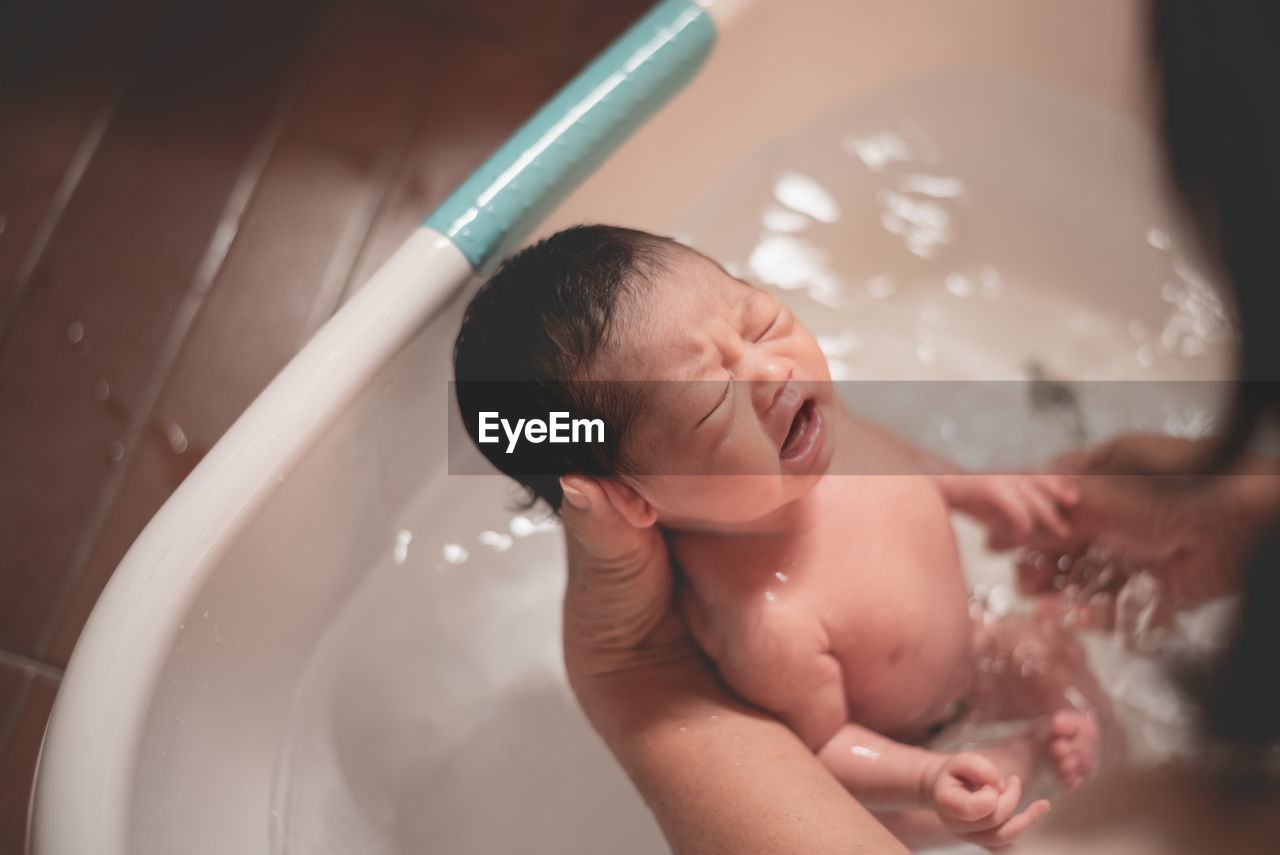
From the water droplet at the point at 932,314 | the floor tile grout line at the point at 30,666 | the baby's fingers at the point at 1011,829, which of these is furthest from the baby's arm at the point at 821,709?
the floor tile grout line at the point at 30,666

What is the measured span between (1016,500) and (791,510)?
258mm

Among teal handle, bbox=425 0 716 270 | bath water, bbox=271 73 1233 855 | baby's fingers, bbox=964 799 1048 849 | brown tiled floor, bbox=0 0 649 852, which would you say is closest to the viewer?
baby's fingers, bbox=964 799 1048 849

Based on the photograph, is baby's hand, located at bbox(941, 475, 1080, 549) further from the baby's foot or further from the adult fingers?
the baby's foot

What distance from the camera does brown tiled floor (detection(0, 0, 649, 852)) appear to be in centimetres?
124

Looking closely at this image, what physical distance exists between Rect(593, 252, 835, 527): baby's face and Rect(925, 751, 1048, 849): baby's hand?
239 mm

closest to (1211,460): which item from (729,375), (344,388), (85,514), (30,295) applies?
(729,375)

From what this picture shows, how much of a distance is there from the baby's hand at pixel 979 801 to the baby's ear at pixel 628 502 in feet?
0.97

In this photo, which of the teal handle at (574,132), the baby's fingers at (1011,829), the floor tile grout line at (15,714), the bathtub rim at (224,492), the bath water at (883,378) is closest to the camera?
the bathtub rim at (224,492)

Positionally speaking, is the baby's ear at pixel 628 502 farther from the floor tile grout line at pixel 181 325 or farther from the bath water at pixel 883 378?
the floor tile grout line at pixel 181 325

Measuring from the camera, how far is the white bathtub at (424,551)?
71 centimetres

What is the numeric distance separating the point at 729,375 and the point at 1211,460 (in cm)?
55

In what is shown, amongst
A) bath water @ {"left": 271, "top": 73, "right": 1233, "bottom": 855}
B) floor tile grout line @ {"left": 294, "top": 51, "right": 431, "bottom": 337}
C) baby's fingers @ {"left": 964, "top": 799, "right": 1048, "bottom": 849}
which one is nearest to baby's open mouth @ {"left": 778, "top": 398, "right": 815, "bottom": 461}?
baby's fingers @ {"left": 964, "top": 799, "right": 1048, "bottom": 849}

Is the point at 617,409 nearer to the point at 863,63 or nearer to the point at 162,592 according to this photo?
the point at 162,592

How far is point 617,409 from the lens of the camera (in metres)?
0.70
